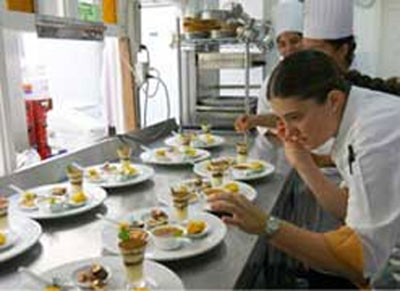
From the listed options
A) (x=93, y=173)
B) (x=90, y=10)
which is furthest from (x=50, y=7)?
(x=93, y=173)

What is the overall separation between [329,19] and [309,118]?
88 centimetres

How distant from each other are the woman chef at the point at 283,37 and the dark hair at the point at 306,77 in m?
1.09

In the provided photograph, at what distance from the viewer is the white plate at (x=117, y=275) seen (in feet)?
2.93

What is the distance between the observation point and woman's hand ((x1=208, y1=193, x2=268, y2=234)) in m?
1.02

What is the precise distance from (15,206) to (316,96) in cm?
92

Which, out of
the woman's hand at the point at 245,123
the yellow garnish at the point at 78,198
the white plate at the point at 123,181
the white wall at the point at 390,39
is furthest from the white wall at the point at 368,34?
the yellow garnish at the point at 78,198

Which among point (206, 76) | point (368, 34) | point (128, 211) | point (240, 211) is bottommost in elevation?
point (128, 211)

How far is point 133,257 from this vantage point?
2.90 feet

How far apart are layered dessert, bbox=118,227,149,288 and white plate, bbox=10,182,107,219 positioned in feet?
1.48

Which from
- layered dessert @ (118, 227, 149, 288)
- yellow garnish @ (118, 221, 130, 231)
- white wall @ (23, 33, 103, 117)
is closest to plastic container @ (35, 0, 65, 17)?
white wall @ (23, 33, 103, 117)

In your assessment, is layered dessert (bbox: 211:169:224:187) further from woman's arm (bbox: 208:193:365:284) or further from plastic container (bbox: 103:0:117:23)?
plastic container (bbox: 103:0:117:23)

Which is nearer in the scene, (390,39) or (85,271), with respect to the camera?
(85,271)

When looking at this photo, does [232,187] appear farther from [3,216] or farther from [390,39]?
[390,39]

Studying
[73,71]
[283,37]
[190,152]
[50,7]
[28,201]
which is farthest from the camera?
[73,71]
